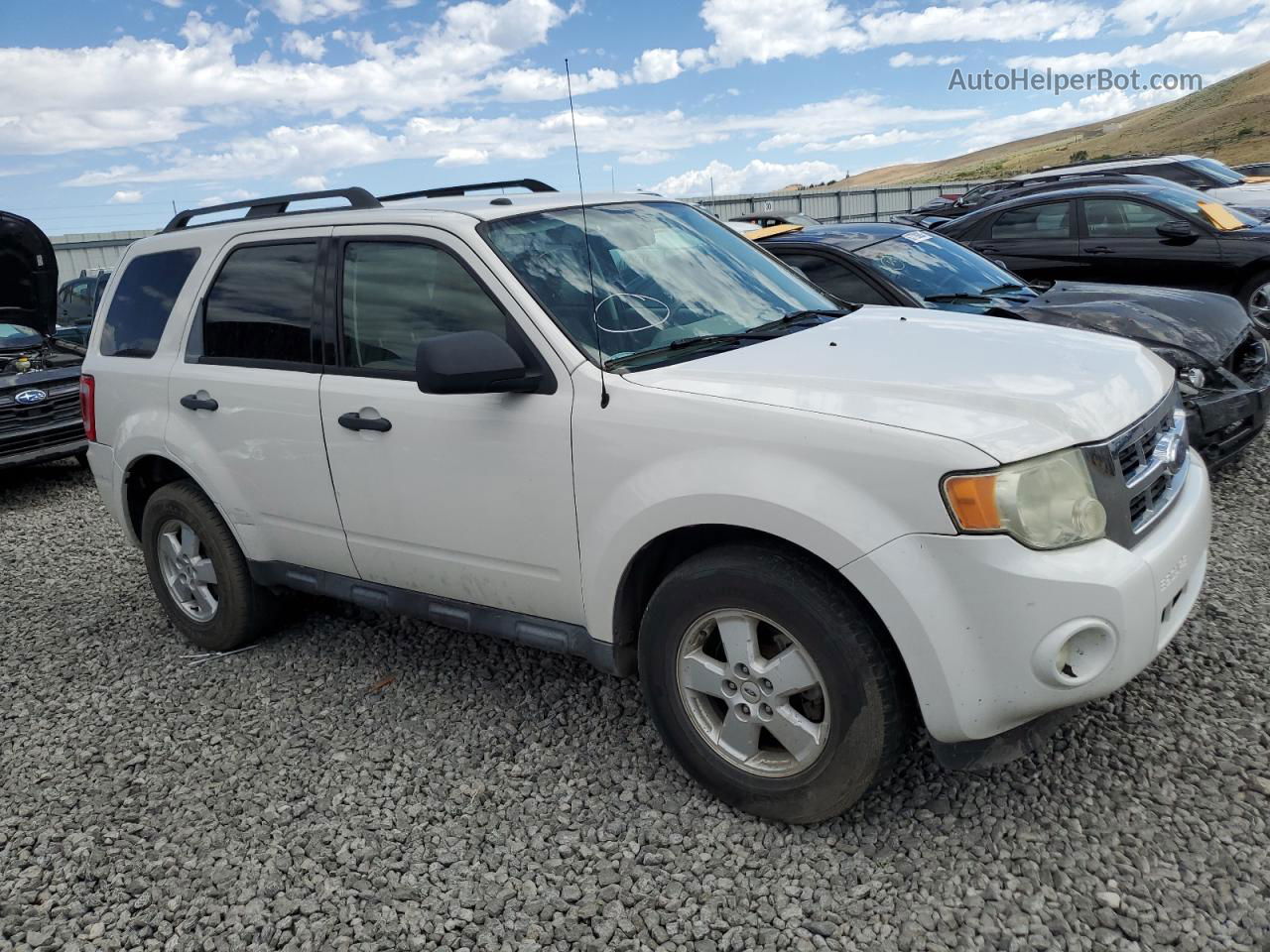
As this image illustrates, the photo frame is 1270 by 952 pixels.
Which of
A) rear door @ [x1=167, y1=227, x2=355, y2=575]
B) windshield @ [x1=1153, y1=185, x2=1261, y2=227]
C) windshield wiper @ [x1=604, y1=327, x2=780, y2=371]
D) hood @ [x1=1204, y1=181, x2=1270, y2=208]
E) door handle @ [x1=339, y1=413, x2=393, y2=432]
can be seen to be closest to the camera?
windshield wiper @ [x1=604, y1=327, x2=780, y2=371]

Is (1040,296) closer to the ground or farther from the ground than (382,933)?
farther from the ground

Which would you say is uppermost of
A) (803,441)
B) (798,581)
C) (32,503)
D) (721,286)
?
(721,286)

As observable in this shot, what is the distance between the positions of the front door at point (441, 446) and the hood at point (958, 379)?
17.4 inches

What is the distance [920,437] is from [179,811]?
270 cm

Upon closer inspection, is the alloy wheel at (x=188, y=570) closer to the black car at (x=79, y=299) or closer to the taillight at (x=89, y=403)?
the taillight at (x=89, y=403)

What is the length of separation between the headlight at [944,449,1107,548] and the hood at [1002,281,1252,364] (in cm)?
345

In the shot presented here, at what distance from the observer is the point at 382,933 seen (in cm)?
276

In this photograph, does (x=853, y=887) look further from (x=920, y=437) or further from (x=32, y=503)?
(x=32, y=503)

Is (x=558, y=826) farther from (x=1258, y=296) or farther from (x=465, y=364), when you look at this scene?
(x=1258, y=296)

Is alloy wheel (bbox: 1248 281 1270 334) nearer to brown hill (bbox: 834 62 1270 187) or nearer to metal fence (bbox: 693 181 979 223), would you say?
metal fence (bbox: 693 181 979 223)

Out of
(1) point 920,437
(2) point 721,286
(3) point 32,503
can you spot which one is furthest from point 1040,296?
(3) point 32,503

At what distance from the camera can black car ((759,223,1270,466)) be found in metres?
5.32

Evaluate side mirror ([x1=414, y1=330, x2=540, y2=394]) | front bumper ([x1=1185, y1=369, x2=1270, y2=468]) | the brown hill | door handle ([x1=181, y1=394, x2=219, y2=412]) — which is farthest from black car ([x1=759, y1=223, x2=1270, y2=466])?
the brown hill

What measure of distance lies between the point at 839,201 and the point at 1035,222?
22.7 metres
